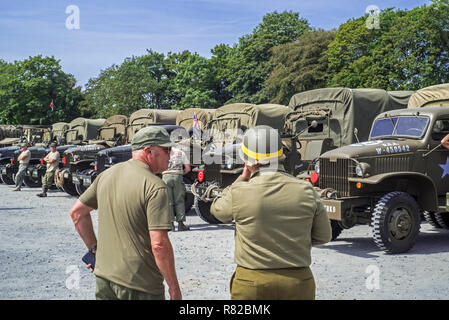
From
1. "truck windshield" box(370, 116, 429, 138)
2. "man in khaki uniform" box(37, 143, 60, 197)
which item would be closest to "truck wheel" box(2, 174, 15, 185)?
"man in khaki uniform" box(37, 143, 60, 197)

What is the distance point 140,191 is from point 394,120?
23.4ft

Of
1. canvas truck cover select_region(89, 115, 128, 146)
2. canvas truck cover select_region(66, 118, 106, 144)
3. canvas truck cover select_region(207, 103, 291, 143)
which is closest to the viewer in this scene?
canvas truck cover select_region(207, 103, 291, 143)

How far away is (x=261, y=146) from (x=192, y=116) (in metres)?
13.8

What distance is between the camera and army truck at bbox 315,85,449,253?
7.98 meters

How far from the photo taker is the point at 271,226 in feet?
9.75

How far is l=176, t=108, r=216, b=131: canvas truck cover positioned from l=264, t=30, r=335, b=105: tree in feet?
76.0

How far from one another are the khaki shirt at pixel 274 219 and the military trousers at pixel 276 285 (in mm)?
40

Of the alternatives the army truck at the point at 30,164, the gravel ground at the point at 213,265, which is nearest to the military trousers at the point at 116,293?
the gravel ground at the point at 213,265

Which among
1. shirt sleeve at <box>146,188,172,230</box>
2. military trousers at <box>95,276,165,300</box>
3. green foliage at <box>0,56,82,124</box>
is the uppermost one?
green foliage at <box>0,56,82,124</box>

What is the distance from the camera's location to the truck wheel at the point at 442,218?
10.3m

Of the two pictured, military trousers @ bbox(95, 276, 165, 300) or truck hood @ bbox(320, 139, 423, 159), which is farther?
truck hood @ bbox(320, 139, 423, 159)

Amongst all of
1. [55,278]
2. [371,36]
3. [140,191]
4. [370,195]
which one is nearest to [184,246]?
[55,278]

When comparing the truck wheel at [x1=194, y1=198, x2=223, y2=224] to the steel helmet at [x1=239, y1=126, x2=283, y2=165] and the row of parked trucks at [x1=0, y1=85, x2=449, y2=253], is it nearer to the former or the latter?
the row of parked trucks at [x1=0, y1=85, x2=449, y2=253]

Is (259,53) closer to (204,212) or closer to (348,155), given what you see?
(204,212)
